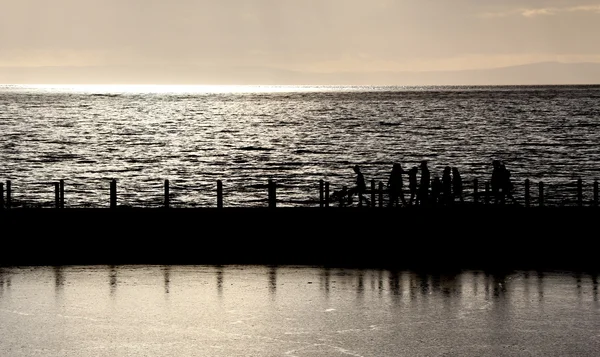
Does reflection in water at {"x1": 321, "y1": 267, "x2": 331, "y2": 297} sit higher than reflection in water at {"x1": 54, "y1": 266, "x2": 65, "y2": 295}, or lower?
lower

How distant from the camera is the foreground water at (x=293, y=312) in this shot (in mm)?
13609

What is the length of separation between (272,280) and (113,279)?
3.39 meters

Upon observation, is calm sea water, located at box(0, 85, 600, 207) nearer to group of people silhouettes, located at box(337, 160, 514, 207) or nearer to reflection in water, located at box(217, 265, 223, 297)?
group of people silhouettes, located at box(337, 160, 514, 207)

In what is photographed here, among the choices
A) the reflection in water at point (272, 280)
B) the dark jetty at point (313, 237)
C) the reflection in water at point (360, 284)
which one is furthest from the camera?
the dark jetty at point (313, 237)

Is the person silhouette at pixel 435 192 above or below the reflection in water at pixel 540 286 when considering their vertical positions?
above

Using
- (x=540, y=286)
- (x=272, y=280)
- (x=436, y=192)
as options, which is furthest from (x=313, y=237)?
(x=540, y=286)

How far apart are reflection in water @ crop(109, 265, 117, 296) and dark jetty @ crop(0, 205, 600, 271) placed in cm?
124

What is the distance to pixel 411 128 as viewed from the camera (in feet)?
462

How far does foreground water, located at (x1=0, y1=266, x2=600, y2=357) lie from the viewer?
44.7 ft

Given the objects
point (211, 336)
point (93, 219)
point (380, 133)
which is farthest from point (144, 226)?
point (380, 133)

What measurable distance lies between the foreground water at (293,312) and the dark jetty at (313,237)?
6.59 feet

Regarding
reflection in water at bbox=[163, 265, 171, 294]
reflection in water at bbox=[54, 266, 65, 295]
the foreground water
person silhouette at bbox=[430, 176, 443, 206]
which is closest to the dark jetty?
reflection in water at bbox=[163, 265, 171, 294]

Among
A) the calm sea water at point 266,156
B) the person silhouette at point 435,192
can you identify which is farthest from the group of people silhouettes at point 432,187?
the calm sea water at point 266,156

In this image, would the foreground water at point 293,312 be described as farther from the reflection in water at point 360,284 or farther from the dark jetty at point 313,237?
the dark jetty at point 313,237
